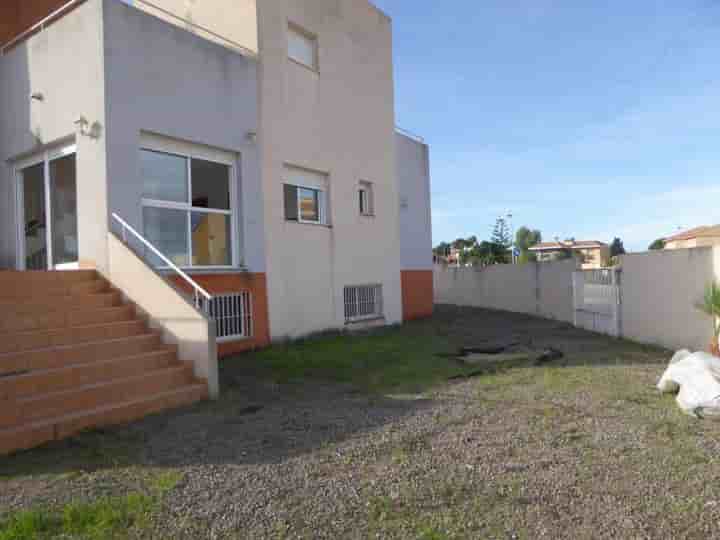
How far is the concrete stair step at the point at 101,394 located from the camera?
4.82 meters

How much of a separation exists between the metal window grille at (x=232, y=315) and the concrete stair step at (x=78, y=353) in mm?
2381

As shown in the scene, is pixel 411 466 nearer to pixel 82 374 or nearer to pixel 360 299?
pixel 82 374

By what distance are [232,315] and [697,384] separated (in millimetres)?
6774

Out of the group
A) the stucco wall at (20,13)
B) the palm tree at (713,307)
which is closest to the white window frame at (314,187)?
the stucco wall at (20,13)

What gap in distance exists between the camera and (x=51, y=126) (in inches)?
334

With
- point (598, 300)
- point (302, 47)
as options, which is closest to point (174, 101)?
point (302, 47)

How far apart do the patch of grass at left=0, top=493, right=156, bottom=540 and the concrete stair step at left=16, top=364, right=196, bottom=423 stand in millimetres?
1688

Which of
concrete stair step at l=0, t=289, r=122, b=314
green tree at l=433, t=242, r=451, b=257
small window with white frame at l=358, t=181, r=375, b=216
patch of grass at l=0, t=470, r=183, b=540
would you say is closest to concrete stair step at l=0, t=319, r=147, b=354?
concrete stair step at l=0, t=289, r=122, b=314

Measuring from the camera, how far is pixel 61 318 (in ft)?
20.3

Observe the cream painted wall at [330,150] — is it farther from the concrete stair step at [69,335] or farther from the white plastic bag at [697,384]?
the white plastic bag at [697,384]

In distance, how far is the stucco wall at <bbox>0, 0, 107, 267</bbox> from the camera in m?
7.70

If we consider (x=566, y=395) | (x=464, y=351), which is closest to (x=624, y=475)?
(x=566, y=395)

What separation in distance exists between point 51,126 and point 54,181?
89 centimetres

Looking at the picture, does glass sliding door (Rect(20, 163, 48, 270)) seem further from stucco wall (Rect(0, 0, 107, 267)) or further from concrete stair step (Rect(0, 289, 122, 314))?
concrete stair step (Rect(0, 289, 122, 314))
